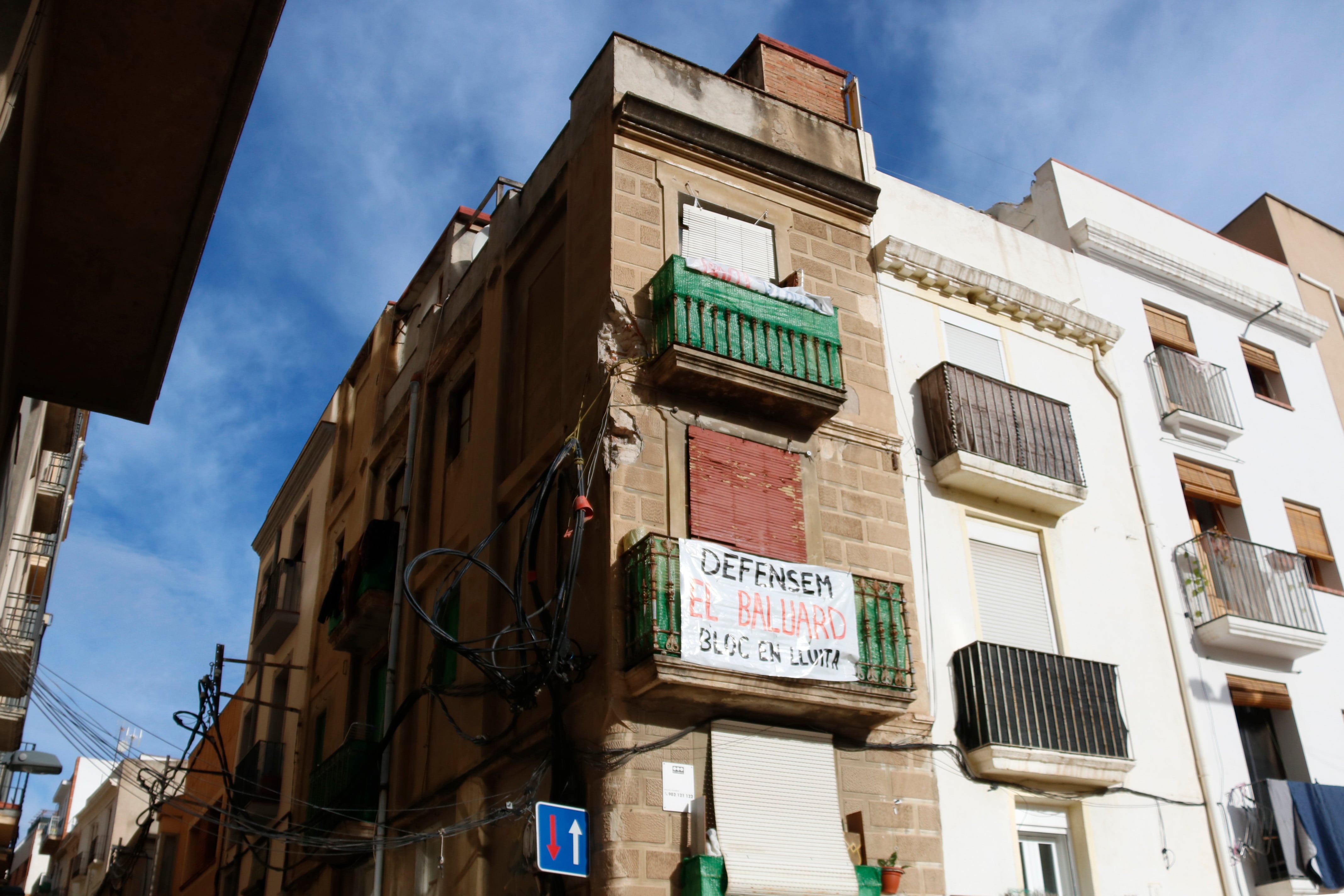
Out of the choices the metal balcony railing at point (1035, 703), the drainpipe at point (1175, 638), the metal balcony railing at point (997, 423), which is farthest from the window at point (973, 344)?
the metal balcony railing at point (1035, 703)

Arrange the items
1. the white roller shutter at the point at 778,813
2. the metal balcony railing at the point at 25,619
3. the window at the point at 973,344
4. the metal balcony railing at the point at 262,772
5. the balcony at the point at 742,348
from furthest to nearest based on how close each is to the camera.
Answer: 1. the metal balcony railing at the point at 262,772
2. the metal balcony railing at the point at 25,619
3. the window at the point at 973,344
4. the balcony at the point at 742,348
5. the white roller shutter at the point at 778,813

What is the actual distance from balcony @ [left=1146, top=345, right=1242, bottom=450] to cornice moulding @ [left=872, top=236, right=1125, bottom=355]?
0.89 metres

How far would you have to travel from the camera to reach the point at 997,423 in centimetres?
1338

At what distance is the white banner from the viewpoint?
10.0 m

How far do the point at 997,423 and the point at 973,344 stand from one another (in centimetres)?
153

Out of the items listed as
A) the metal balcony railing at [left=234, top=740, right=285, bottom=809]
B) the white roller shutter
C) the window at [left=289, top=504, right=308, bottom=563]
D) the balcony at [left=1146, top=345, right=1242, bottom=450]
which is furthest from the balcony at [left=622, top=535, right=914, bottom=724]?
the window at [left=289, top=504, right=308, bottom=563]

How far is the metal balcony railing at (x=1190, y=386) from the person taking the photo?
15.8 m

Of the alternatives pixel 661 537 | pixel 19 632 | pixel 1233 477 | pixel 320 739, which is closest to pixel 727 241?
pixel 661 537

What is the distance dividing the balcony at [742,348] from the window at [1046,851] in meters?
4.65

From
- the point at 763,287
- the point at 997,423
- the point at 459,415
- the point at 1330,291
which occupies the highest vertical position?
the point at 1330,291

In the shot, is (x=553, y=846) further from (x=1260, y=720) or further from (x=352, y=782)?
(x=1260, y=720)

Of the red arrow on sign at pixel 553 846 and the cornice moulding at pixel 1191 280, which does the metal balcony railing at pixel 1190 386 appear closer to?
the cornice moulding at pixel 1191 280

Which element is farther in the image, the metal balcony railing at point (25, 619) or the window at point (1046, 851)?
the metal balcony railing at point (25, 619)

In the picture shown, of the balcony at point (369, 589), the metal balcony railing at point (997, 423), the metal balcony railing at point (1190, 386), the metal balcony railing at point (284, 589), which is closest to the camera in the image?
the metal balcony railing at point (997, 423)
